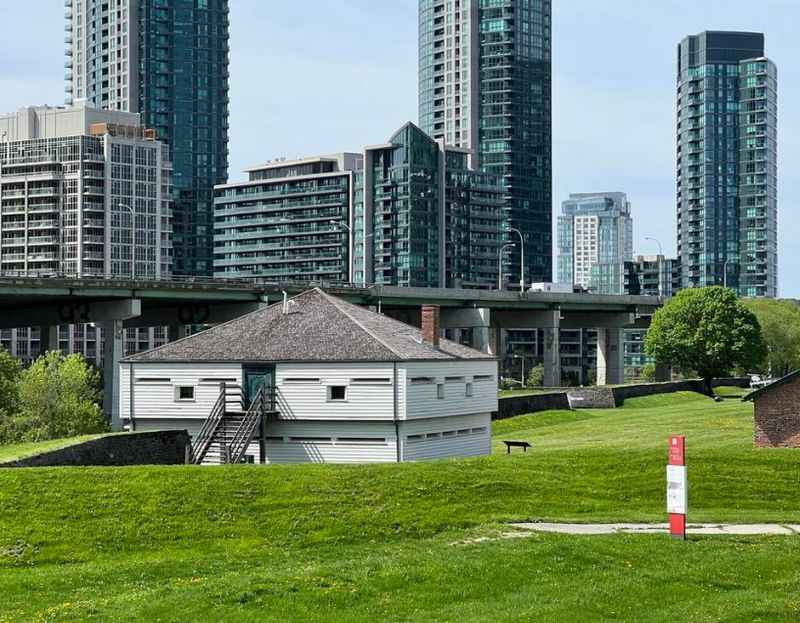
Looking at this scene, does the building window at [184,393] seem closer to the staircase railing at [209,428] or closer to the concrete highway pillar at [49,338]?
the staircase railing at [209,428]

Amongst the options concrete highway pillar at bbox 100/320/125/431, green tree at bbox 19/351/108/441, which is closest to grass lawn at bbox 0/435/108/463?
green tree at bbox 19/351/108/441

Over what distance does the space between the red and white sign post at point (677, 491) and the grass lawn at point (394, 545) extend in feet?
1.90

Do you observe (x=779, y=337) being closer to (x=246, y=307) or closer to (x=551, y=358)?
(x=551, y=358)

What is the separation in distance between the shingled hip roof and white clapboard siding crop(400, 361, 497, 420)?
1.38ft

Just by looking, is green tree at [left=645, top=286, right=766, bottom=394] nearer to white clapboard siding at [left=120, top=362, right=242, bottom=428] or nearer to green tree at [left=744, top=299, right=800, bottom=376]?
green tree at [left=744, top=299, right=800, bottom=376]

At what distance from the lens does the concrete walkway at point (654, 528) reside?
33094mm

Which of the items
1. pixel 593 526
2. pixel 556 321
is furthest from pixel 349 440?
pixel 556 321

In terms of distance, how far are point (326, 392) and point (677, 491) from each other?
23.6 meters

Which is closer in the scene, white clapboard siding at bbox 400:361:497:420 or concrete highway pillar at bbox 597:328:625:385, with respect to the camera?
white clapboard siding at bbox 400:361:497:420

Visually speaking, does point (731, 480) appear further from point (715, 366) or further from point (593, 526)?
point (715, 366)

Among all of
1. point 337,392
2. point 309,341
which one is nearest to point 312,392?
point 337,392

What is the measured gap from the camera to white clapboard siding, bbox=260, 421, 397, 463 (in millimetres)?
52875

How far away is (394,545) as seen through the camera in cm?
3256

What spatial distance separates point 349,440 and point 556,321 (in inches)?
4555
